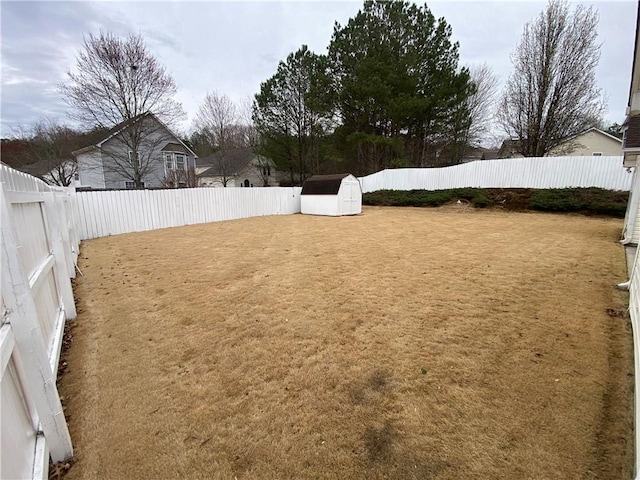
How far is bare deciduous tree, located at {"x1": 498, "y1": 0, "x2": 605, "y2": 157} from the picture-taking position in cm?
1557

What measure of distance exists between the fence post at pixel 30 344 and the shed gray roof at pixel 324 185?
13.6 metres

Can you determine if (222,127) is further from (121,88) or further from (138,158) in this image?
(121,88)

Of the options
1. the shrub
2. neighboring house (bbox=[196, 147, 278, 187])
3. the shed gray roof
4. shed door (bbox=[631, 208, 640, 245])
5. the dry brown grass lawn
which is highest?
neighboring house (bbox=[196, 147, 278, 187])

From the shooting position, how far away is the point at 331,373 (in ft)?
8.27

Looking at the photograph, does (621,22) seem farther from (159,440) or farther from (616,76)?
(159,440)

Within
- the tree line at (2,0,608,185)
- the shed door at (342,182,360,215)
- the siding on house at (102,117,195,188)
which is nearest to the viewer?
the tree line at (2,0,608,185)

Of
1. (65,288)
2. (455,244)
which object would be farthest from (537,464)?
(455,244)

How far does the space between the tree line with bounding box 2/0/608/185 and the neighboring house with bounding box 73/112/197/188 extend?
325 mm

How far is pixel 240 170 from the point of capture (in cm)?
2839

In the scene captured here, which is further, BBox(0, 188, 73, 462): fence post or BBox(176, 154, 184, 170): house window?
BBox(176, 154, 184, 170): house window

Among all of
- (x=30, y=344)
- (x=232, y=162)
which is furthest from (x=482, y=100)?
(x=30, y=344)

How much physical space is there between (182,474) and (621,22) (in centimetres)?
1963

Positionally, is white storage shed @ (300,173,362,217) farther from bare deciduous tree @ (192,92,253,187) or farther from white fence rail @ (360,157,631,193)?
bare deciduous tree @ (192,92,253,187)

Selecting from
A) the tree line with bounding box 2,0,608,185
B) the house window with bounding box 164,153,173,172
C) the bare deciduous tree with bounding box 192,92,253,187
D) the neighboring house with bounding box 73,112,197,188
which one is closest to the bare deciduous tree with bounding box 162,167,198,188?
the neighboring house with bounding box 73,112,197,188
